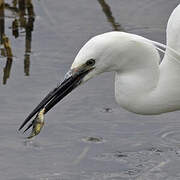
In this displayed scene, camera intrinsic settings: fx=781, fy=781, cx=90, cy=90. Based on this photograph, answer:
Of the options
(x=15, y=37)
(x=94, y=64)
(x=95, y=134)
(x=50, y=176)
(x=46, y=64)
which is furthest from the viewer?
(x=15, y=37)

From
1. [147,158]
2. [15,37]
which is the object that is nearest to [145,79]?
[147,158]

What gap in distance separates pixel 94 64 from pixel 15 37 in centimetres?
270

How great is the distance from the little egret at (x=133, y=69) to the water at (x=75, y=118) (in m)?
0.72

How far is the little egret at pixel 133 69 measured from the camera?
4.84 metres

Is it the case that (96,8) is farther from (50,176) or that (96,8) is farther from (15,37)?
(50,176)

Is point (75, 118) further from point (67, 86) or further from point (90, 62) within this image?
point (90, 62)

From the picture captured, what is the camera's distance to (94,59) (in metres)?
4.85

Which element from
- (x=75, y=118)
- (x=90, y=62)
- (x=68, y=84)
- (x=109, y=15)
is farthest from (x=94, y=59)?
(x=109, y=15)

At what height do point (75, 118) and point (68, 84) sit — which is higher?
point (68, 84)

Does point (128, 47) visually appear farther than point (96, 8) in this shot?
No

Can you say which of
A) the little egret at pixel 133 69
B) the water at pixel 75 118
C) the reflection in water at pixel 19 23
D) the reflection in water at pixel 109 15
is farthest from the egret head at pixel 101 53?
the reflection in water at pixel 109 15

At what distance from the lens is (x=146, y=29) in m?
7.52

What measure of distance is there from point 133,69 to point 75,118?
1.37 m

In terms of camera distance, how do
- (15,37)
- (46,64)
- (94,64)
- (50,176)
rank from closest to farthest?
(94,64) → (50,176) → (46,64) → (15,37)
